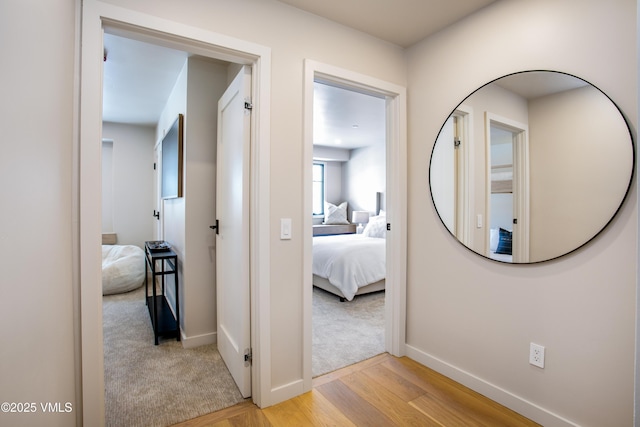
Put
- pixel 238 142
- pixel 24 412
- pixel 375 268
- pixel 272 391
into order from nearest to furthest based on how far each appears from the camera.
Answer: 1. pixel 24 412
2. pixel 272 391
3. pixel 238 142
4. pixel 375 268

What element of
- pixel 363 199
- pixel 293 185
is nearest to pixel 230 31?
pixel 293 185

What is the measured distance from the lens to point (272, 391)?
182 cm

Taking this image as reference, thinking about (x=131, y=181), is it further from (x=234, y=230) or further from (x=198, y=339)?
(x=234, y=230)

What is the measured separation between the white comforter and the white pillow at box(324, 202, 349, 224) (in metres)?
3.01

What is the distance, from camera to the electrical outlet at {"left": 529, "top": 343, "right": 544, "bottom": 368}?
1.66 m

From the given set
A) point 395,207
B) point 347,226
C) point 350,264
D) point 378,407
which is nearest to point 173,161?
point 395,207

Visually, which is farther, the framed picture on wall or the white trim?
the framed picture on wall

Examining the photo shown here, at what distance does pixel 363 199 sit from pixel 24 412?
6727 mm

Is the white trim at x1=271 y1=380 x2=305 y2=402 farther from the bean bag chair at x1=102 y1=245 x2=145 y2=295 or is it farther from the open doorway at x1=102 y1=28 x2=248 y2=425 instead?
the bean bag chair at x1=102 y1=245 x2=145 y2=295

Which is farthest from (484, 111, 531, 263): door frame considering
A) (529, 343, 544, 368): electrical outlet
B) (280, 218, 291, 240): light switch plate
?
(280, 218, 291, 240): light switch plate

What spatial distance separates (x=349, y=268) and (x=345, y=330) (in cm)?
90

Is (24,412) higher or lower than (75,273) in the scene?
lower

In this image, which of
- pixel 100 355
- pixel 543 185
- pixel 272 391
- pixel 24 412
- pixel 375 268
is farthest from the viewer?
pixel 375 268

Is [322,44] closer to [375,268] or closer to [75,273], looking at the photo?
[75,273]
